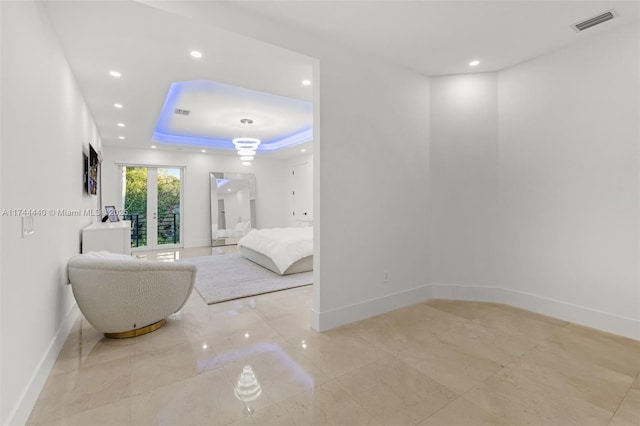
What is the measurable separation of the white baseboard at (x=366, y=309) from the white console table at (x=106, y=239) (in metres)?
2.91

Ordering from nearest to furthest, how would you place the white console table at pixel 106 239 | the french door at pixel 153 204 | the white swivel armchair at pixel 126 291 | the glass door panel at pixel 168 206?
the white swivel armchair at pixel 126 291 < the white console table at pixel 106 239 < the french door at pixel 153 204 < the glass door panel at pixel 168 206

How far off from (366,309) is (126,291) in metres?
2.24

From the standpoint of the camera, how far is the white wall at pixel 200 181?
6898 millimetres

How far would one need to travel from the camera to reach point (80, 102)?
3523mm

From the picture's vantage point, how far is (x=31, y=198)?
71.5 inches

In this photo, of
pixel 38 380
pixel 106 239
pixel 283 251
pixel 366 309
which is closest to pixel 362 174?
pixel 366 309

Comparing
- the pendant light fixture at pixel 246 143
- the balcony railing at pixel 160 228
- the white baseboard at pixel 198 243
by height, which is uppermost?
the pendant light fixture at pixel 246 143

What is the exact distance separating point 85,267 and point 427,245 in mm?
3492

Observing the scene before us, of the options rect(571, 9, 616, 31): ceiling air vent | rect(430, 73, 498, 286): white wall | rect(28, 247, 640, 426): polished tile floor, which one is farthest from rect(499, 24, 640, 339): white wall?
rect(28, 247, 640, 426): polished tile floor

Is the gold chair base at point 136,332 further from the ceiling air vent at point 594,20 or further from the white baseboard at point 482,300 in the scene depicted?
the ceiling air vent at point 594,20

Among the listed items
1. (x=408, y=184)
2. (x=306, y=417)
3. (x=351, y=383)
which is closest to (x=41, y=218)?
(x=306, y=417)

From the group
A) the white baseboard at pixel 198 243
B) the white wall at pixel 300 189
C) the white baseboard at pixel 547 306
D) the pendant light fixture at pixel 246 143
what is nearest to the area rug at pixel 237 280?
the white baseboard at pixel 547 306

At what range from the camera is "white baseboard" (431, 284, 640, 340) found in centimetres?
262

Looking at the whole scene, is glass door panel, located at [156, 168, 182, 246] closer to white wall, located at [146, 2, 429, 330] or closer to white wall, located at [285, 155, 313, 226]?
white wall, located at [285, 155, 313, 226]
